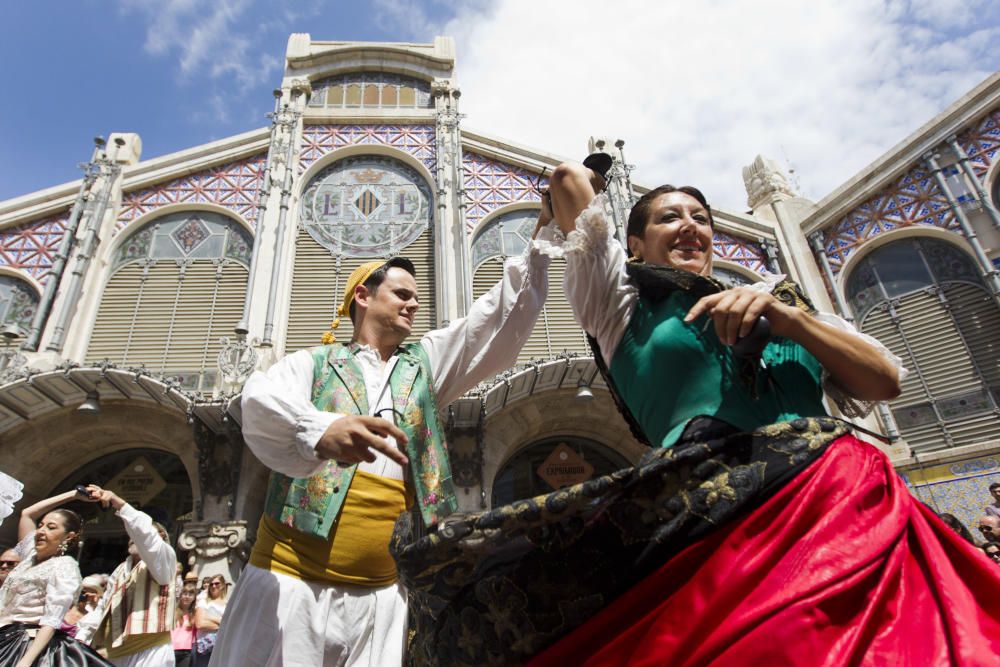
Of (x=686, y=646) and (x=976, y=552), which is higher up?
(x=976, y=552)

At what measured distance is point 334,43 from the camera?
13.7 m

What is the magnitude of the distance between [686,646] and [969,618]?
467mm

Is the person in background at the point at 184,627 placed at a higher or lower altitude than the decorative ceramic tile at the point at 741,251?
lower

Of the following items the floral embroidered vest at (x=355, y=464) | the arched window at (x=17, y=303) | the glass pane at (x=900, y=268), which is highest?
the arched window at (x=17, y=303)

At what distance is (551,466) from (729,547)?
904 centimetres

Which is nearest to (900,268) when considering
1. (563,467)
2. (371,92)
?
(563,467)

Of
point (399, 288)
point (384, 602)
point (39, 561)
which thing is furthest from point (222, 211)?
point (384, 602)

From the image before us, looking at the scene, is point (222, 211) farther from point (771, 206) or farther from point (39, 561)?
point (771, 206)

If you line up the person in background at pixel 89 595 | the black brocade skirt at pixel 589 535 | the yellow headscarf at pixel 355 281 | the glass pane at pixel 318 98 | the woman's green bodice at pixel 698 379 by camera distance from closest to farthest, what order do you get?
the black brocade skirt at pixel 589 535
the woman's green bodice at pixel 698 379
the yellow headscarf at pixel 355 281
the person in background at pixel 89 595
the glass pane at pixel 318 98

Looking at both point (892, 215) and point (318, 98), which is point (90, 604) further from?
point (892, 215)

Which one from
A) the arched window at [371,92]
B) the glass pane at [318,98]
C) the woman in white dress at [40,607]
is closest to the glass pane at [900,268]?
the arched window at [371,92]

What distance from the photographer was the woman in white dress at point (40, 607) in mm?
3633

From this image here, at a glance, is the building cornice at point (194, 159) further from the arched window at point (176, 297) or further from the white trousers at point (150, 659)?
the white trousers at point (150, 659)

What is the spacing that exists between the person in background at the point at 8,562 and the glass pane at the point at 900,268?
40.1 ft
